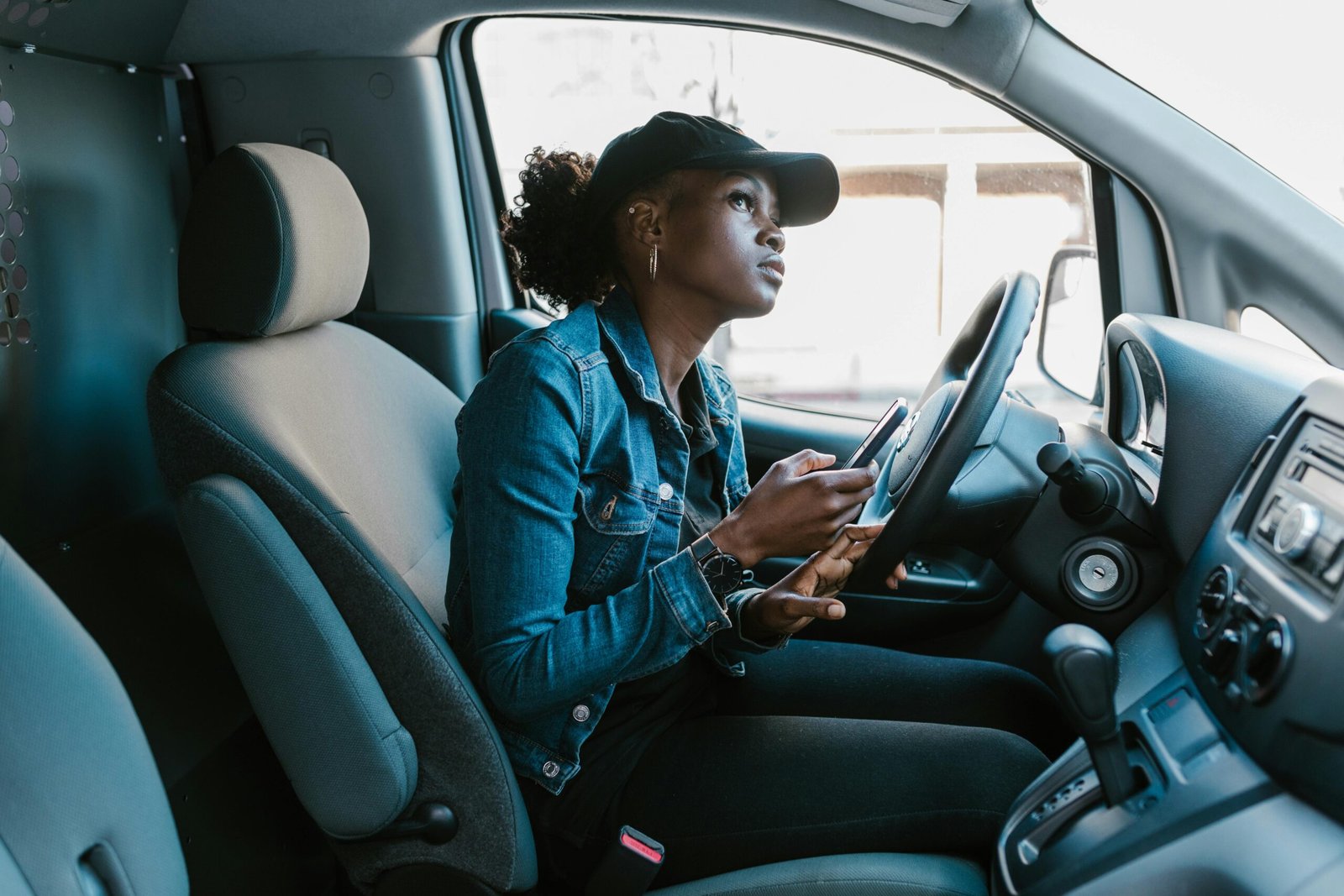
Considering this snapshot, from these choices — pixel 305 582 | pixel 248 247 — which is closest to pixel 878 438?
pixel 305 582

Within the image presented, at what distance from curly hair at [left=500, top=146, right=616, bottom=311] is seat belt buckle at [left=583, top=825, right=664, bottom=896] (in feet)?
2.31

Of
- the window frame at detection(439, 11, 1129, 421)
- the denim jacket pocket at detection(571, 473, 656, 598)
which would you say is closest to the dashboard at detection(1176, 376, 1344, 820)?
the denim jacket pocket at detection(571, 473, 656, 598)

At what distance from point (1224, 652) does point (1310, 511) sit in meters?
0.16

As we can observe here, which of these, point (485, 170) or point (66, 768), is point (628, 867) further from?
point (485, 170)

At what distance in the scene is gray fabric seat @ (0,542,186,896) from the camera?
87cm

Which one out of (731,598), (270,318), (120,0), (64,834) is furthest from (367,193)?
(64,834)

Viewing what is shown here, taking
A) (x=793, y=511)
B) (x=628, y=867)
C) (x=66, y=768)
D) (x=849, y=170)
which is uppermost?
(x=849, y=170)

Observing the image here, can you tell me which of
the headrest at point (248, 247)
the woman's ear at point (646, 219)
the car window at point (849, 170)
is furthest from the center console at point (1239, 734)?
the headrest at point (248, 247)

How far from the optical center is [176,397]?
1.25m

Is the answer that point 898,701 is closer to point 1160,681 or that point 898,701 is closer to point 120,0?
point 1160,681

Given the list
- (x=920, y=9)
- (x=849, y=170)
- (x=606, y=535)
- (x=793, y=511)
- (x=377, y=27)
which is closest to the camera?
(x=793, y=511)

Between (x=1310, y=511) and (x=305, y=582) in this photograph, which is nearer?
(x=1310, y=511)

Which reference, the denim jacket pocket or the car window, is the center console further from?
the car window

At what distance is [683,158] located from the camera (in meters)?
1.39
